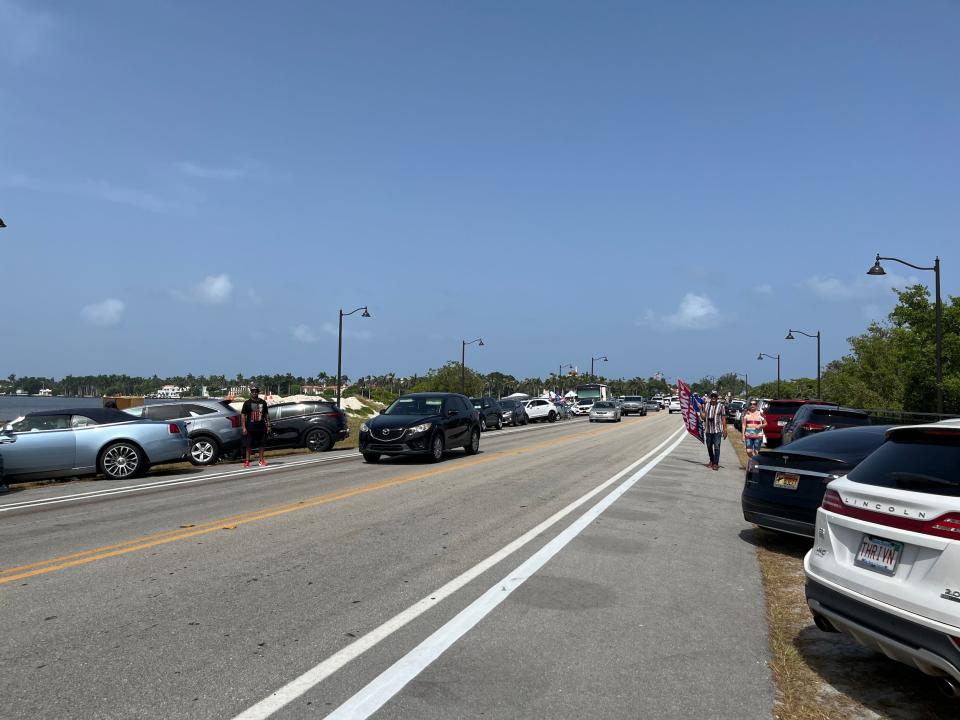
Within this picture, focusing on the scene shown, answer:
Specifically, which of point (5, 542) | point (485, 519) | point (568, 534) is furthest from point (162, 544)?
point (568, 534)

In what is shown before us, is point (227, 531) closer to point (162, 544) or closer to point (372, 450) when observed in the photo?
point (162, 544)

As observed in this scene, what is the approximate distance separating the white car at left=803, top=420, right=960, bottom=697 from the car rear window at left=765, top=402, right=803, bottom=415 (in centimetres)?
2206

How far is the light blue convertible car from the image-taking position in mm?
13859

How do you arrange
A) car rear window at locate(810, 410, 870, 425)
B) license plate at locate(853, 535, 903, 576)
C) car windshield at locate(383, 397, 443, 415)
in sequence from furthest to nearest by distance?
car windshield at locate(383, 397, 443, 415) → car rear window at locate(810, 410, 870, 425) → license plate at locate(853, 535, 903, 576)

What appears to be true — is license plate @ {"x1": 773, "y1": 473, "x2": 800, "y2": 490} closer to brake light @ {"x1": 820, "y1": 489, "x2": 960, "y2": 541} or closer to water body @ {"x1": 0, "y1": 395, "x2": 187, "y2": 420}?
brake light @ {"x1": 820, "y1": 489, "x2": 960, "y2": 541}

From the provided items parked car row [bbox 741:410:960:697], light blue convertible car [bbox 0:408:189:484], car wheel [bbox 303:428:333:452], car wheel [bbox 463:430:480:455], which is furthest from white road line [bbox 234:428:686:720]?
car wheel [bbox 303:428:333:452]

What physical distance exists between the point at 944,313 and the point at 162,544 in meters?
48.2

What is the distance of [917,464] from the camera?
14.5 feet

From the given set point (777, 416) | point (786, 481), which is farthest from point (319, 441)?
point (786, 481)

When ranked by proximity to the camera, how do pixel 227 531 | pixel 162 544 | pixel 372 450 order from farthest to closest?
1. pixel 372 450
2. pixel 227 531
3. pixel 162 544

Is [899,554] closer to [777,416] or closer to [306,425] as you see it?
[306,425]

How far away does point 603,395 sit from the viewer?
71250 millimetres

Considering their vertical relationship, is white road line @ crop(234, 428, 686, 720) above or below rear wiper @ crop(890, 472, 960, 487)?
below

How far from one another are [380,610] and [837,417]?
544 inches
